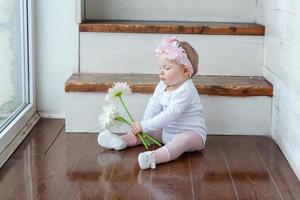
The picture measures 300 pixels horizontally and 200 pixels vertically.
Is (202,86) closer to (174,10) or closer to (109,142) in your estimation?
(109,142)

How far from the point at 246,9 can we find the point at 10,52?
1212 mm

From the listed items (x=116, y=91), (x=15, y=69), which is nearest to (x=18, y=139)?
(x=15, y=69)

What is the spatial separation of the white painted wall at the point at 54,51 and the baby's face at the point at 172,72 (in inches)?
24.3

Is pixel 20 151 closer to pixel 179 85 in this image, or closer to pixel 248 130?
pixel 179 85

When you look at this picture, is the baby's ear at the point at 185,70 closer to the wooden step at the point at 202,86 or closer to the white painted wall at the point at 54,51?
the wooden step at the point at 202,86

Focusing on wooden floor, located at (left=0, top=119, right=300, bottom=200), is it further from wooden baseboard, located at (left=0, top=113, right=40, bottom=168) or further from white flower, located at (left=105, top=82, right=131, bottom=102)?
white flower, located at (left=105, top=82, right=131, bottom=102)

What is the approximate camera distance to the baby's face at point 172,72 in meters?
2.26

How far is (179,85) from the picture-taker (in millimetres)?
2299

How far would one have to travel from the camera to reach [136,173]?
2.05m

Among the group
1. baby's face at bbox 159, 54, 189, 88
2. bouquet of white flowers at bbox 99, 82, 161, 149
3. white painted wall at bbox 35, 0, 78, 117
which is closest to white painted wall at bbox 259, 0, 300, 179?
baby's face at bbox 159, 54, 189, 88

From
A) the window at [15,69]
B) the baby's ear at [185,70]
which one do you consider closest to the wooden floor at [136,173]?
the window at [15,69]

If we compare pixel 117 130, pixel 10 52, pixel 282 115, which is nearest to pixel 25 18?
pixel 10 52

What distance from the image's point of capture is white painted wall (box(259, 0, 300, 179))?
2119 mm

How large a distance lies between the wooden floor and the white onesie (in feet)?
0.38
